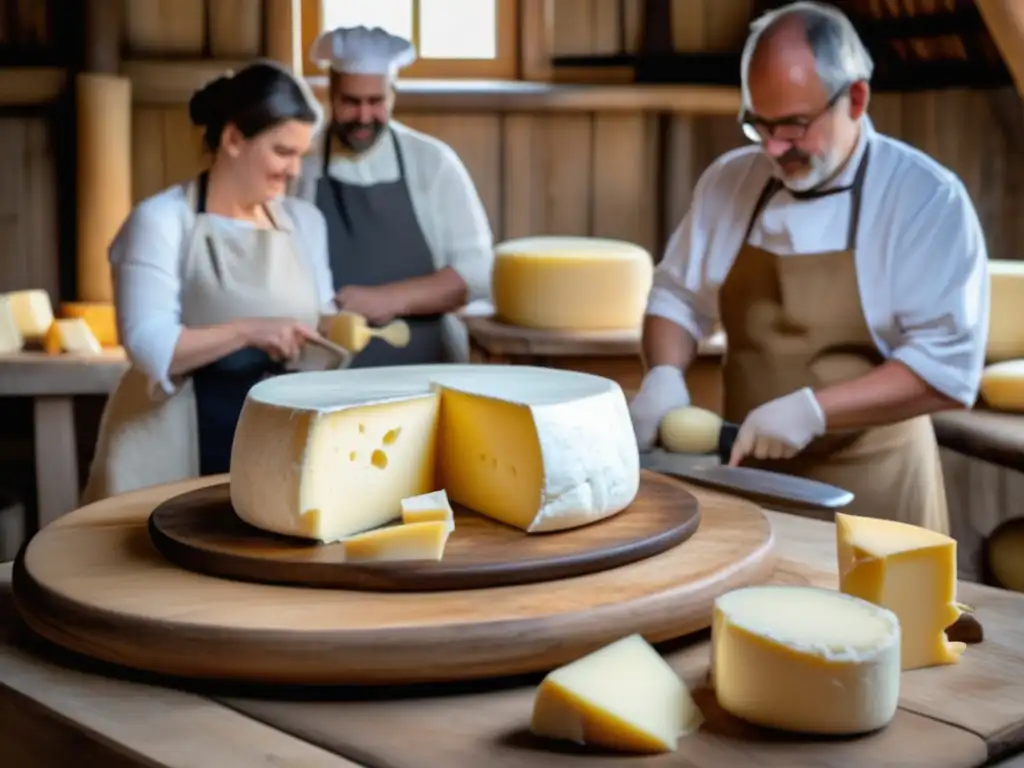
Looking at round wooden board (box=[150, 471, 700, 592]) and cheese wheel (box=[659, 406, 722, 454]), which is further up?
round wooden board (box=[150, 471, 700, 592])

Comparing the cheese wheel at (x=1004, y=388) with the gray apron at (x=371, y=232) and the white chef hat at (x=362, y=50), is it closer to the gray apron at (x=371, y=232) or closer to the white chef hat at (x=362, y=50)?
the gray apron at (x=371, y=232)

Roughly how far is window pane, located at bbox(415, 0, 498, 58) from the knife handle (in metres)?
2.91

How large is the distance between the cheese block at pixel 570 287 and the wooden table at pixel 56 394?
110 cm

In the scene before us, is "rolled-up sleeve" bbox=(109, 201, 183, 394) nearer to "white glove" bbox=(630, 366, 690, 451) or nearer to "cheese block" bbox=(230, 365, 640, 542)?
"white glove" bbox=(630, 366, 690, 451)

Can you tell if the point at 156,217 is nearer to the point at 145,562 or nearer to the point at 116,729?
the point at 145,562

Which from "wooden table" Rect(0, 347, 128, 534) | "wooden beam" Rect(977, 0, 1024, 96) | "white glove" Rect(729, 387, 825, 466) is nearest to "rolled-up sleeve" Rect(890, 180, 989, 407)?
"white glove" Rect(729, 387, 825, 466)

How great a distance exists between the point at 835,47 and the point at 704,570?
1.24 meters

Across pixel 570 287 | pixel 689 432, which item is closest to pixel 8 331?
pixel 570 287

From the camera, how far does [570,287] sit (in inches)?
147

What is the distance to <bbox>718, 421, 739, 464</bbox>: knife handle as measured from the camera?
7.65 feet

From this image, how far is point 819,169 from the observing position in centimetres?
247

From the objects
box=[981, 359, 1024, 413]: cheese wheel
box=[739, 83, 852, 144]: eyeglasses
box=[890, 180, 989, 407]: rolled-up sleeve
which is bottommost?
box=[981, 359, 1024, 413]: cheese wheel

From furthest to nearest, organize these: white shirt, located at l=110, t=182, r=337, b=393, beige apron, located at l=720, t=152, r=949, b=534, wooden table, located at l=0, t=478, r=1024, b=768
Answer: white shirt, located at l=110, t=182, r=337, b=393, beige apron, located at l=720, t=152, r=949, b=534, wooden table, located at l=0, t=478, r=1024, b=768

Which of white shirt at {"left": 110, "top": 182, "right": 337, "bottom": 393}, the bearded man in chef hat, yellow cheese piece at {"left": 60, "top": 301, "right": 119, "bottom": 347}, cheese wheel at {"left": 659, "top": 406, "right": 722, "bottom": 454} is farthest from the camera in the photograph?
yellow cheese piece at {"left": 60, "top": 301, "right": 119, "bottom": 347}
